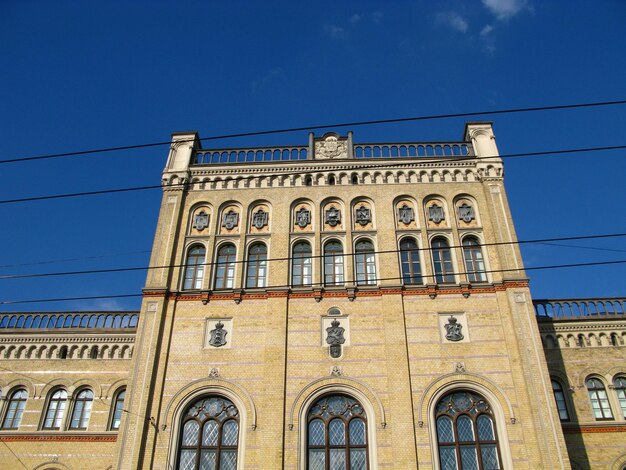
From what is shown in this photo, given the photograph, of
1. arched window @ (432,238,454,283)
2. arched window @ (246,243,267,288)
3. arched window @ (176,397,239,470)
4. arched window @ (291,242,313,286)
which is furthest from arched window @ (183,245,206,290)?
arched window @ (432,238,454,283)

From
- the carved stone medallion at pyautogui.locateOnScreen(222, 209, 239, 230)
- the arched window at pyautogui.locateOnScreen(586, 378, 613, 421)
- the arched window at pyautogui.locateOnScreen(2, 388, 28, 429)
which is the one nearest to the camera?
the arched window at pyautogui.locateOnScreen(586, 378, 613, 421)

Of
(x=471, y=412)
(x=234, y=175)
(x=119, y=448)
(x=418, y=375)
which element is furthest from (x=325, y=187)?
(x=119, y=448)

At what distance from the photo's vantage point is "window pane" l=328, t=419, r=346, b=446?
17.7 m

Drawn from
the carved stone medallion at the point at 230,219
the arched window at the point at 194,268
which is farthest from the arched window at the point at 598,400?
the arched window at the point at 194,268

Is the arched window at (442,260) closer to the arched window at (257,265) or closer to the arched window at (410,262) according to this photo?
the arched window at (410,262)

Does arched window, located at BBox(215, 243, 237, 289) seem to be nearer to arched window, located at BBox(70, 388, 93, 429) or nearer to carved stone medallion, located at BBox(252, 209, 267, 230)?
carved stone medallion, located at BBox(252, 209, 267, 230)

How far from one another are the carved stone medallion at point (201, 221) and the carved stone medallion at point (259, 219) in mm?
2048

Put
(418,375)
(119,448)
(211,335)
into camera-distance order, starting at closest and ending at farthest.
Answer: (119,448) < (418,375) < (211,335)

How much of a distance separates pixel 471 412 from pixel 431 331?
3.01 metres

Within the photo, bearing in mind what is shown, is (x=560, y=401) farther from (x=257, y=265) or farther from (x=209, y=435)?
(x=209, y=435)

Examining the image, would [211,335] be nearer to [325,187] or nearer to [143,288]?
[143,288]

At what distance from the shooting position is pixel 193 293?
68.0ft

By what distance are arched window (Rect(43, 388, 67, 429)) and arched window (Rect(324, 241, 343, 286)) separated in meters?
11.9

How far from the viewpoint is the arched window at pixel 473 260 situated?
68.3 ft
